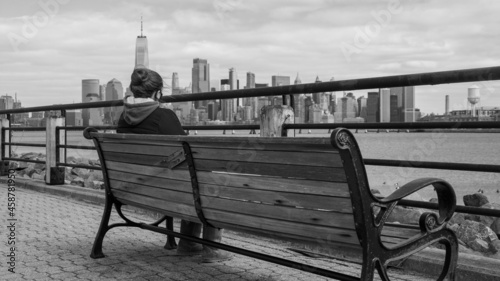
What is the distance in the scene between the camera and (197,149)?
3.58m

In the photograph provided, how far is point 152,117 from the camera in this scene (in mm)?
4648

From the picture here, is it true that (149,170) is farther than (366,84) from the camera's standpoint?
No

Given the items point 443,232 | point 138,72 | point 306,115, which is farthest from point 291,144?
point 306,115

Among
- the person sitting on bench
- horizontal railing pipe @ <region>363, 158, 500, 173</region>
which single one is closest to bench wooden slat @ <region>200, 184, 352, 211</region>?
the person sitting on bench

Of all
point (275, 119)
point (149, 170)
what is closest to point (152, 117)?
point (149, 170)

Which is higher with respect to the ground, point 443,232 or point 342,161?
point 342,161

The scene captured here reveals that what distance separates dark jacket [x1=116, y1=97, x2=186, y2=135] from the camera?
15.2 ft

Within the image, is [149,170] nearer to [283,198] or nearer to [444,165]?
[283,198]

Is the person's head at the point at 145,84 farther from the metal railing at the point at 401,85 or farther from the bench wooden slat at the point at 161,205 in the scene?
the metal railing at the point at 401,85

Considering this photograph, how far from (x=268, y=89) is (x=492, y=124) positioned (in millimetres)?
2165

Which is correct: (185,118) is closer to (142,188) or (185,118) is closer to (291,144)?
(142,188)

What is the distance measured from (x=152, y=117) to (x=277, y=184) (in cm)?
185

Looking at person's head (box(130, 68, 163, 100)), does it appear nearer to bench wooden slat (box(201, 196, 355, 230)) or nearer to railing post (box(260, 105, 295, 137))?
railing post (box(260, 105, 295, 137))

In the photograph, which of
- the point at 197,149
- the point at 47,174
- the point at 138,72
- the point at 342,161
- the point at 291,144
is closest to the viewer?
the point at 342,161
